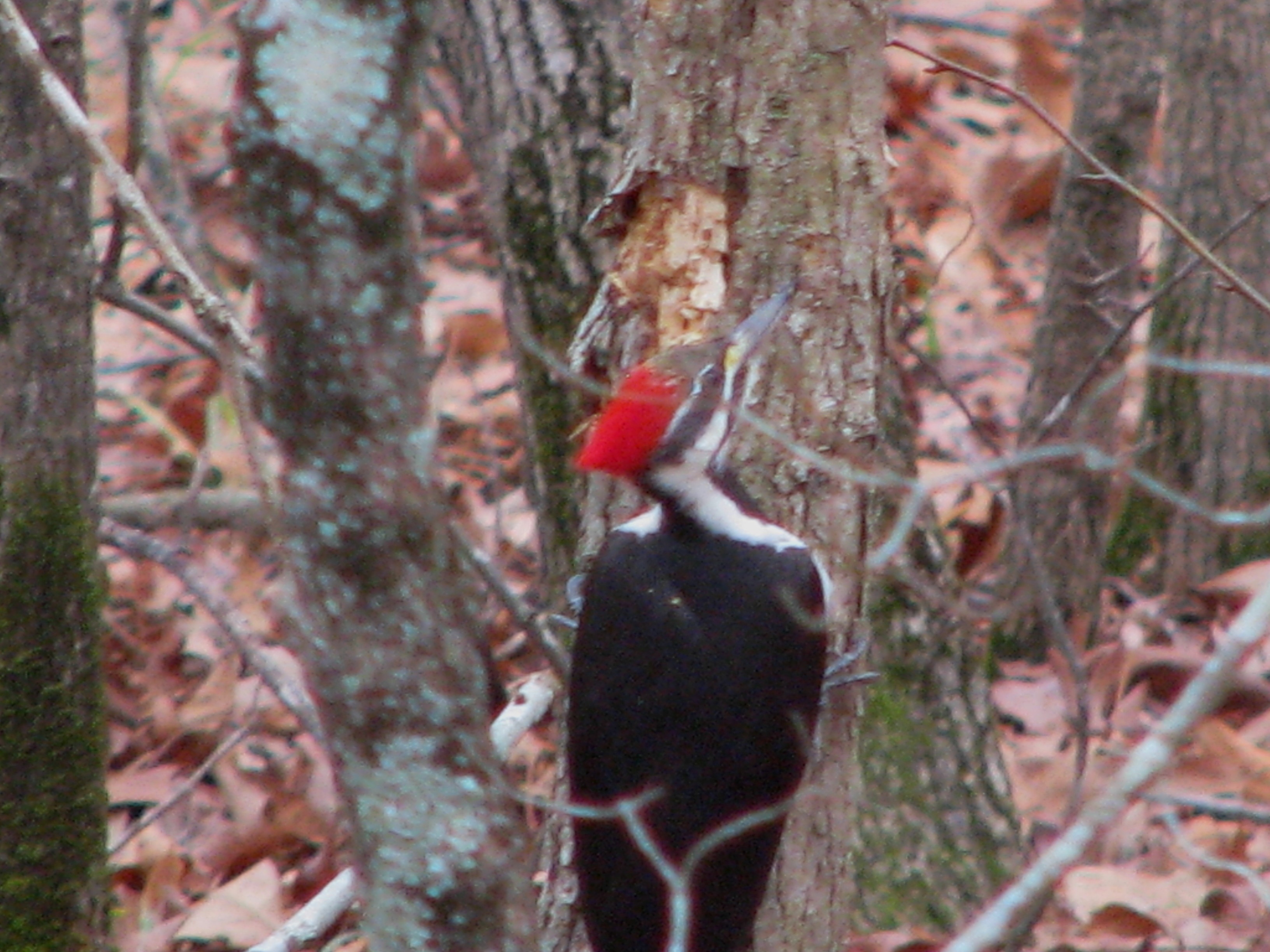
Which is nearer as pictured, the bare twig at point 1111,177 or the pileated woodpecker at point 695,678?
the bare twig at point 1111,177

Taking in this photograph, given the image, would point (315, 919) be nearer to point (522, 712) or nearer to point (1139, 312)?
point (522, 712)

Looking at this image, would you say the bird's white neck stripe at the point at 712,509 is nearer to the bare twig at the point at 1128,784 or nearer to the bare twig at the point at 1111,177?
the bare twig at the point at 1111,177

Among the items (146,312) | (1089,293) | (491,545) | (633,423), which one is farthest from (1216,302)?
(146,312)

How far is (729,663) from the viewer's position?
2.41 meters

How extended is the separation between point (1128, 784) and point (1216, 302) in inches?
160

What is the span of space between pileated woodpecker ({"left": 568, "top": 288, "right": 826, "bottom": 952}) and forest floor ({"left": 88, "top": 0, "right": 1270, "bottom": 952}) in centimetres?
48

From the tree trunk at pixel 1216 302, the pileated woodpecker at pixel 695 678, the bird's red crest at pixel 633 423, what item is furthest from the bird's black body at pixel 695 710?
the tree trunk at pixel 1216 302

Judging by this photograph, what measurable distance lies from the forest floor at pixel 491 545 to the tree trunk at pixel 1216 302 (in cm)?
25

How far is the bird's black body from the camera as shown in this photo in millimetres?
2377

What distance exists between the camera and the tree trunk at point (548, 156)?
329cm

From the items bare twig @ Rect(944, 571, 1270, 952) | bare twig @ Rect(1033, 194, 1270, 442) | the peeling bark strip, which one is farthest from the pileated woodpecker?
bare twig @ Rect(944, 571, 1270, 952)

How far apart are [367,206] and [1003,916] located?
31.1 inches

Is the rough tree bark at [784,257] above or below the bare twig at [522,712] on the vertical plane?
above

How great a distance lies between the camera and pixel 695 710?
2395 mm
